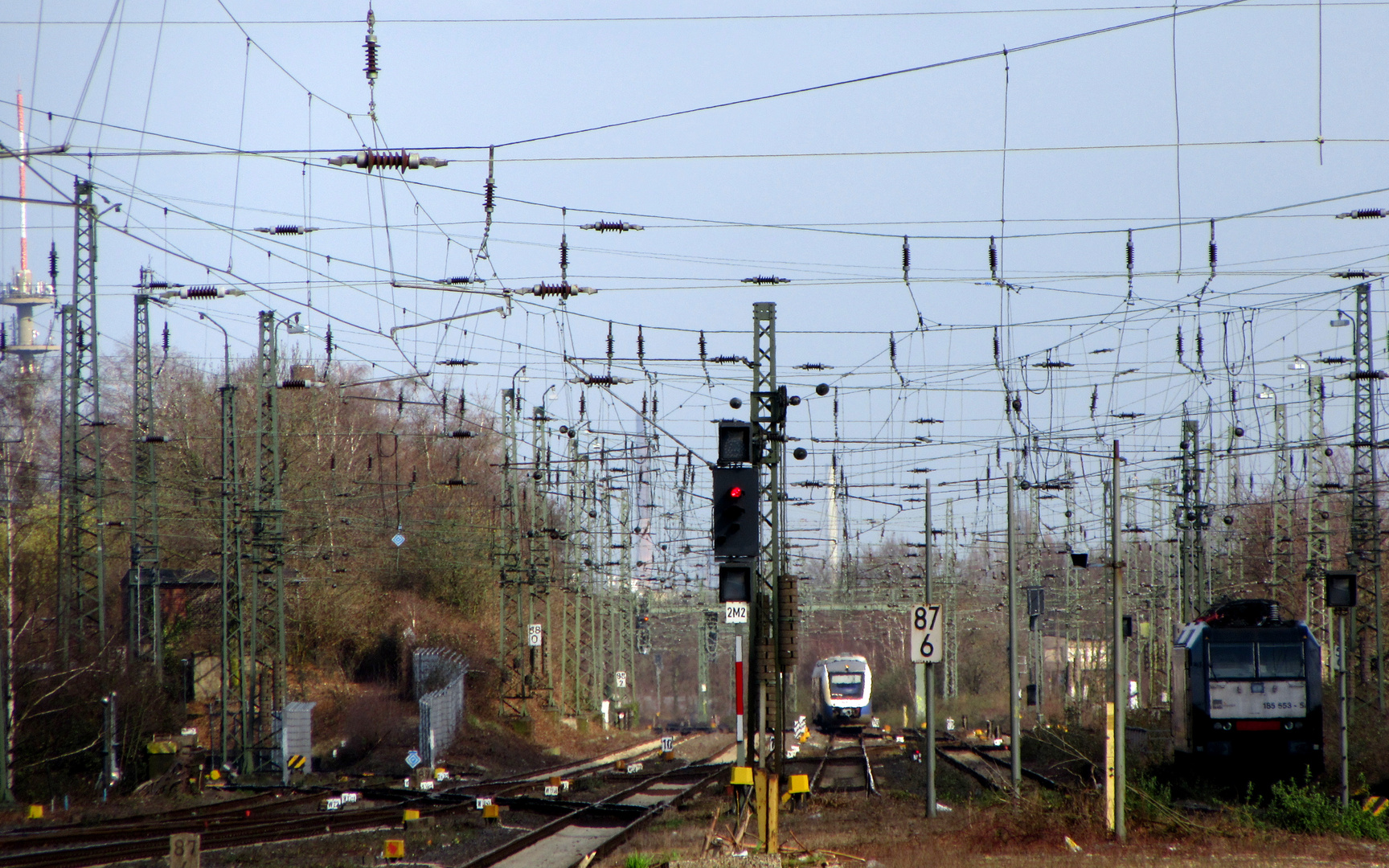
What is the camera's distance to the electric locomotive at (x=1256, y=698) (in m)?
24.0

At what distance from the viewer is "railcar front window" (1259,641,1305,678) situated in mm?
24297

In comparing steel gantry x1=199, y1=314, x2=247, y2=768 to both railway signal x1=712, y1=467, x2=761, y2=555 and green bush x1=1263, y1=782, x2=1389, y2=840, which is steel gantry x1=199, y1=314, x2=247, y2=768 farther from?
green bush x1=1263, y1=782, x2=1389, y2=840

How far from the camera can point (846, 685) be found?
56906 mm

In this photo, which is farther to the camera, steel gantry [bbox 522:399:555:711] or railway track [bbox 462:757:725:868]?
steel gantry [bbox 522:399:555:711]

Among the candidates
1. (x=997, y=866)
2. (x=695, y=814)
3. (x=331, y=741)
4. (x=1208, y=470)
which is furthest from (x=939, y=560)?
(x=997, y=866)

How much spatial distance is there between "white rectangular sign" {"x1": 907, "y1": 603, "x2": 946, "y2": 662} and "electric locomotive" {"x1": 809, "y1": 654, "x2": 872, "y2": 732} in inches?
1500

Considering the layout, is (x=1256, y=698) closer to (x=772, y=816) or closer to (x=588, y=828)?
(x=588, y=828)

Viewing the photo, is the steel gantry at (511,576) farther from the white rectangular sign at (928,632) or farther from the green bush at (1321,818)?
the green bush at (1321,818)

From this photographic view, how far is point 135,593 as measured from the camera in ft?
119

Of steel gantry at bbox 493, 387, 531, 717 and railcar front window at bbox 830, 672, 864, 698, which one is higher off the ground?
steel gantry at bbox 493, 387, 531, 717

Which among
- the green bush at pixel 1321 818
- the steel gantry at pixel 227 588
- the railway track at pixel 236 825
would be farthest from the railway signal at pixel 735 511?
the steel gantry at pixel 227 588

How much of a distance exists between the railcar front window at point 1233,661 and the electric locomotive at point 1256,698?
2 centimetres

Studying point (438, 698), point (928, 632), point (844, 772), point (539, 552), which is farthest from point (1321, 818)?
point (539, 552)

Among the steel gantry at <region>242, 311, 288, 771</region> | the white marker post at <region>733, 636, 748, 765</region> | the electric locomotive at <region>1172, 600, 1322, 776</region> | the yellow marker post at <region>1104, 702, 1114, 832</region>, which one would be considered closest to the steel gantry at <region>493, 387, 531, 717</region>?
the steel gantry at <region>242, 311, 288, 771</region>
